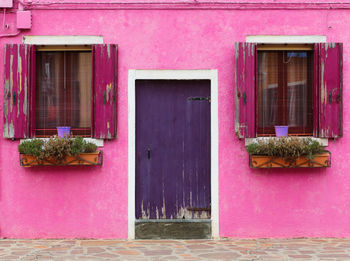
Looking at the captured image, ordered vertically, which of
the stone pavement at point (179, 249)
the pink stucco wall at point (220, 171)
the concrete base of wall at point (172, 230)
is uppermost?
the pink stucco wall at point (220, 171)

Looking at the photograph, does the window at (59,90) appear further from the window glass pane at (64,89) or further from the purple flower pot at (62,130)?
the purple flower pot at (62,130)

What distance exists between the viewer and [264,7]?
277 inches

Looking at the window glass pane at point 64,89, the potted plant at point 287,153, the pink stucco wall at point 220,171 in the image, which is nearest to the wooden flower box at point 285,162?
the potted plant at point 287,153

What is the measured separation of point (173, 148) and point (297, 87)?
1.95 m

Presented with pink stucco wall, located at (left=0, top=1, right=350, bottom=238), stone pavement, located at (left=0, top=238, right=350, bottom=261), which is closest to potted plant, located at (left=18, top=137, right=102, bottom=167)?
pink stucco wall, located at (left=0, top=1, right=350, bottom=238)

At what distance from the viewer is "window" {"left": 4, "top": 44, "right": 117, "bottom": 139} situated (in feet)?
22.6

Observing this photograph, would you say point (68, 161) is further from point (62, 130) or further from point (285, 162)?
point (285, 162)

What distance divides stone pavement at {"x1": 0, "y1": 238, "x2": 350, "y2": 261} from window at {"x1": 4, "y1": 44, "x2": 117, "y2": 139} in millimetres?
1465

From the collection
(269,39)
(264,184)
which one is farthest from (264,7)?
(264,184)

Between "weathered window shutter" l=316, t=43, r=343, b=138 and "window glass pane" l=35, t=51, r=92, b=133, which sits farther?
"window glass pane" l=35, t=51, r=92, b=133

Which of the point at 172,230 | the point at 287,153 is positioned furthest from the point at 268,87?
the point at 172,230

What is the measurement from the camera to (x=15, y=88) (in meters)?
6.88

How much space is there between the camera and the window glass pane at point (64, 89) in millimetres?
7098

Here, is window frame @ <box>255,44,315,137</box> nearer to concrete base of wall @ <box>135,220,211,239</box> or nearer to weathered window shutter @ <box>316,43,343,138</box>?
weathered window shutter @ <box>316,43,343,138</box>
